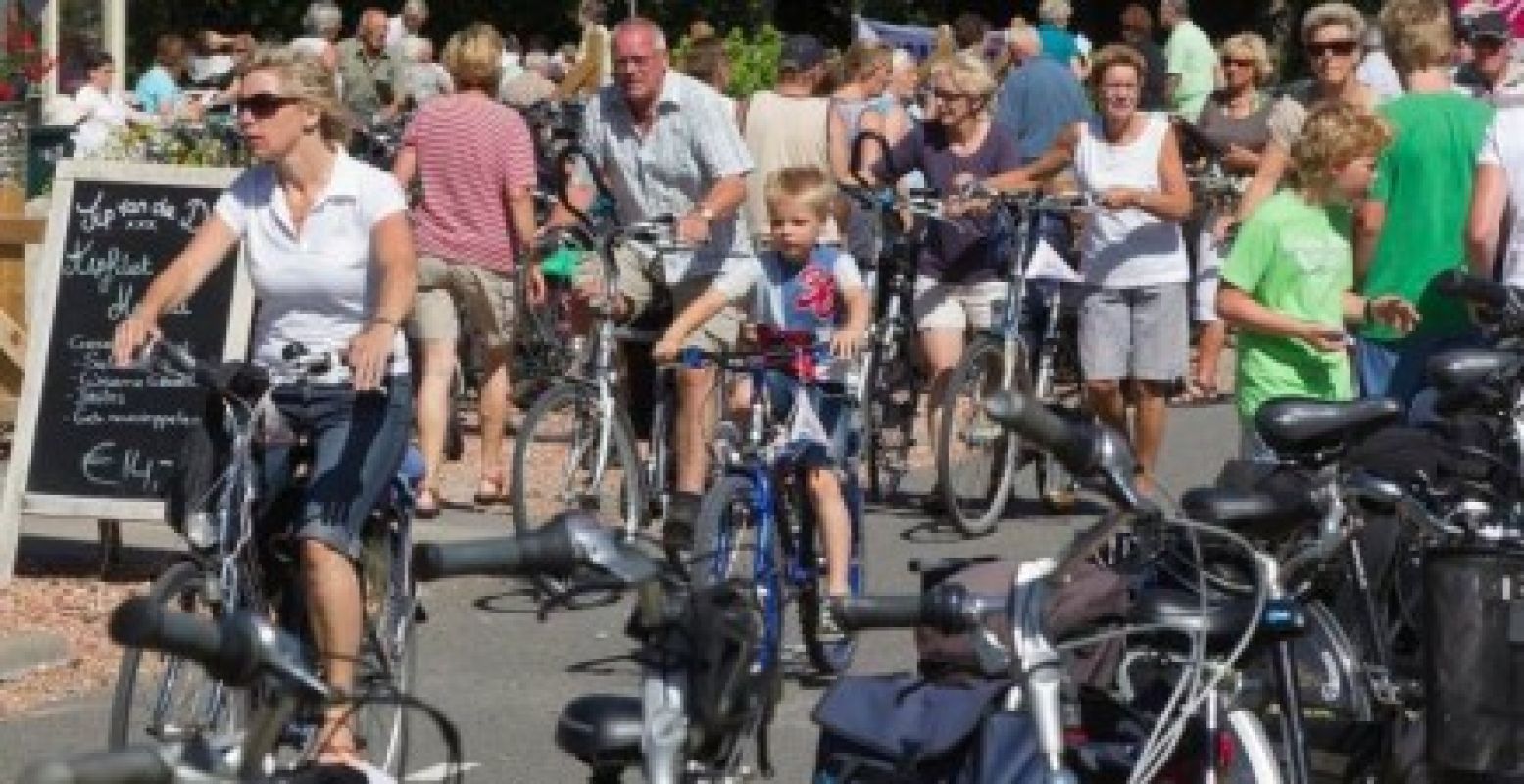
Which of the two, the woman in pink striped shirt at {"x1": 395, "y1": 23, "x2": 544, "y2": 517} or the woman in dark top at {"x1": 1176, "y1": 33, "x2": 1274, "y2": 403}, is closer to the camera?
the woman in pink striped shirt at {"x1": 395, "y1": 23, "x2": 544, "y2": 517}

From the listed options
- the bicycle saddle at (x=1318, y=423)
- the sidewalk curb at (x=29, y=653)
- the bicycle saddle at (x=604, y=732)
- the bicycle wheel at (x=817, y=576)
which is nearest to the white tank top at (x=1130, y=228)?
the bicycle wheel at (x=817, y=576)

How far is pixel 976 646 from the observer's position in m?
5.64

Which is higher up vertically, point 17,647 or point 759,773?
point 759,773

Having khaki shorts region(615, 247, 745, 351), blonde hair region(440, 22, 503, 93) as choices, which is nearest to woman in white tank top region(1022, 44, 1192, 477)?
khaki shorts region(615, 247, 745, 351)

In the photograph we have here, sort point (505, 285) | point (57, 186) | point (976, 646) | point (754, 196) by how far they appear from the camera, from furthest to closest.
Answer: point (754, 196) < point (505, 285) < point (57, 186) < point (976, 646)

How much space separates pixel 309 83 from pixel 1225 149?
10081 millimetres

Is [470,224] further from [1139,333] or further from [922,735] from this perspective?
[922,735]

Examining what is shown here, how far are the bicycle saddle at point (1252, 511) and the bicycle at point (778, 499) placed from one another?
9.49 feet

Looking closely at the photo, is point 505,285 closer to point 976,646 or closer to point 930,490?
point 930,490

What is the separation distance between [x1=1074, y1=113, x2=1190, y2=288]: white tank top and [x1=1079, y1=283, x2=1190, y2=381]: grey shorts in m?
0.05

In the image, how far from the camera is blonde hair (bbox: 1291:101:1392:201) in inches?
365

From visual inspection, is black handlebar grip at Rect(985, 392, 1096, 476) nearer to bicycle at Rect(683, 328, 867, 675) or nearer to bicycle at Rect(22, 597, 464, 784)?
bicycle at Rect(22, 597, 464, 784)

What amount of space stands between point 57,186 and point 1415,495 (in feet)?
18.0

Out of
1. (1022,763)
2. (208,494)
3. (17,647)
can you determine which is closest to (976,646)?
(1022,763)
